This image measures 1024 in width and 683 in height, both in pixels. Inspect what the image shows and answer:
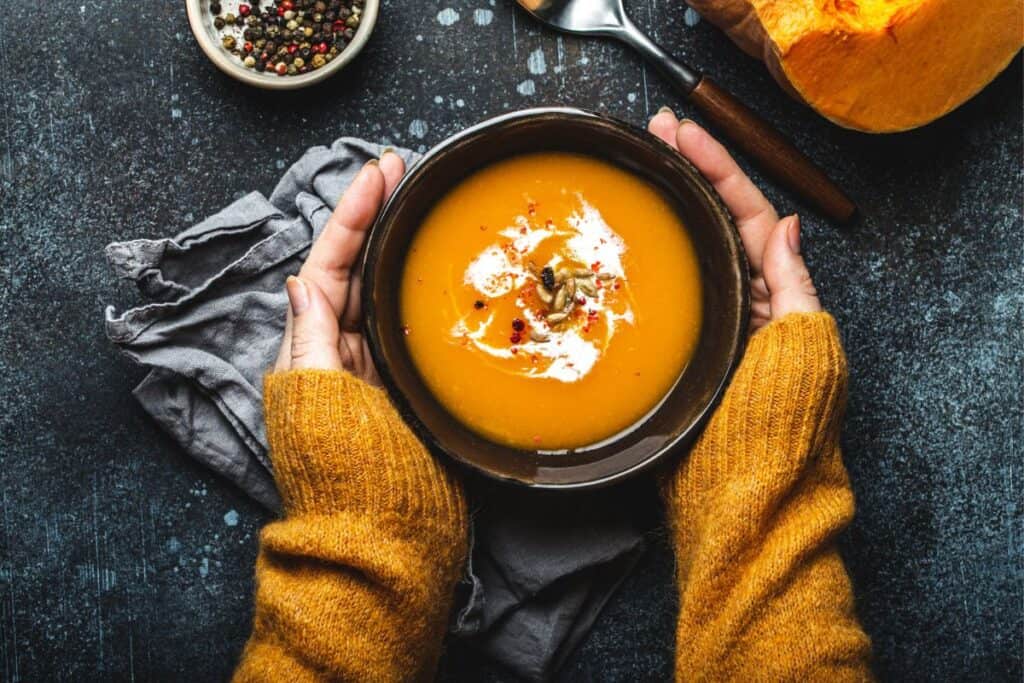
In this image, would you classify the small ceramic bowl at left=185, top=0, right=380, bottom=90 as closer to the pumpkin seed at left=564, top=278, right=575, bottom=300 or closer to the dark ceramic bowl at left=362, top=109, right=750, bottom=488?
the dark ceramic bowl at left=362, top=109, right=750, bottom=488

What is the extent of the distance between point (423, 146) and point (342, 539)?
1.96ft

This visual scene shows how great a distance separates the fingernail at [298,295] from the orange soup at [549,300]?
13 centimetres

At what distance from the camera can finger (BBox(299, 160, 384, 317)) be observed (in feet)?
3.88

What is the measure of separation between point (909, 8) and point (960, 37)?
3.6 inches

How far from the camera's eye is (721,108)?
129 cm

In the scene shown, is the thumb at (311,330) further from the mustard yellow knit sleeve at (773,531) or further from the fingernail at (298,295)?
the mustard yellow knit sleeve at (773,531)

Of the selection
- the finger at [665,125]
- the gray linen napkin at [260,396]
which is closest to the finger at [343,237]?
the gray linen napkin at [260,396]

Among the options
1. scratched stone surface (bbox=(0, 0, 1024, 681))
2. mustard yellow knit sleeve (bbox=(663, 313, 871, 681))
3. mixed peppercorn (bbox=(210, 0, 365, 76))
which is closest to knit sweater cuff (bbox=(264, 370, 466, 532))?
scratched stone surface (bbox=(0, 0, 1024, 681))

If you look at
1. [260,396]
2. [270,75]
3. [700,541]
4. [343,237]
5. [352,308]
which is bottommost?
Result: [700,541]

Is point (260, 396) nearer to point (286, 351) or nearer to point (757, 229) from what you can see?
point (286, 351)

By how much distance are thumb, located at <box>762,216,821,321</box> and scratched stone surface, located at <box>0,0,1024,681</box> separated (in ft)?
0.58

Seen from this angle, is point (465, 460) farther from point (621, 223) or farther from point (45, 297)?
point (45, 297)

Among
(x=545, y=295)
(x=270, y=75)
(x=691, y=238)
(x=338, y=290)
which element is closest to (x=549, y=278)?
(x=545, y=295)

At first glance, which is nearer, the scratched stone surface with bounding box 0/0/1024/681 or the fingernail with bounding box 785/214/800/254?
the fingernail with bounding box 785/214/800/254
